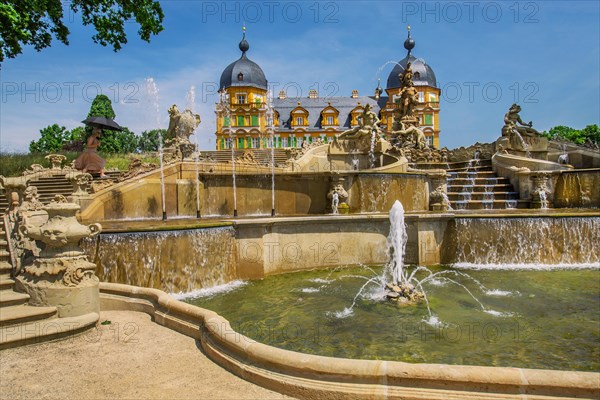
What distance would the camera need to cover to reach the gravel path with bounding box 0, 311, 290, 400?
408cm

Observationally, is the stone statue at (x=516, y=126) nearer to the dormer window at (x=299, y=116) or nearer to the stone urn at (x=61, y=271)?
the stone urn at (x=61, y=271)

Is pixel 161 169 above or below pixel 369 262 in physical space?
above

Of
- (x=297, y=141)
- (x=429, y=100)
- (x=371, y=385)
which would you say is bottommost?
(x=371, y=385)

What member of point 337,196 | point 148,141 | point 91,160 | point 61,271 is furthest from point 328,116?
point 61,271

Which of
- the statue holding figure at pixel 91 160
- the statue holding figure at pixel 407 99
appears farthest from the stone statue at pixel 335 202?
the statue holding figure at pixel 407 99

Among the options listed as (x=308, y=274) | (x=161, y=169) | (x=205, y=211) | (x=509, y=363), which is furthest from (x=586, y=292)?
(x=161, y=169)

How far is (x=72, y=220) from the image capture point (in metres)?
6.26

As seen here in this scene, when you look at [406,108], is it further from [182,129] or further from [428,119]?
[428,119]

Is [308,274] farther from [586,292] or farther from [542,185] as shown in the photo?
[542,185]

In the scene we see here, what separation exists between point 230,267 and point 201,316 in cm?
531

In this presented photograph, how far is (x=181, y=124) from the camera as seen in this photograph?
64.8 ft

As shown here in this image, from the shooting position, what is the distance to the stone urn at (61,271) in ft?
19.7

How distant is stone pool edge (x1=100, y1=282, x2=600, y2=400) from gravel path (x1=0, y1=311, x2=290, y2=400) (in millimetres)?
171

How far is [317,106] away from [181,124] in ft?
209
